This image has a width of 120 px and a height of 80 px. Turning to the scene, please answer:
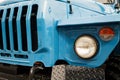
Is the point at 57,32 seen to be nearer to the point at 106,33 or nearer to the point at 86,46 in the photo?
the point at 86,46

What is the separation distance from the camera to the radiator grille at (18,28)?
2752 mm

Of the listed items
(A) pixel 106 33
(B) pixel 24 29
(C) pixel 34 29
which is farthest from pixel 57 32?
(A) pixel 106 33

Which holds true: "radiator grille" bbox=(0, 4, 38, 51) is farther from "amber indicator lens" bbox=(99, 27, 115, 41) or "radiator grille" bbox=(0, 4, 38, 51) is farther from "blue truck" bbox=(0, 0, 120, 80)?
"amber indicator lens" bbox=(99, 27, 115, 41)

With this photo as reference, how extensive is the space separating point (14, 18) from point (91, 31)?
0.94 metres

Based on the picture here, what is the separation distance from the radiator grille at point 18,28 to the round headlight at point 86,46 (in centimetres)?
50

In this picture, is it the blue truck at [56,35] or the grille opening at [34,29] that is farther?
the grille opening at [34,29]

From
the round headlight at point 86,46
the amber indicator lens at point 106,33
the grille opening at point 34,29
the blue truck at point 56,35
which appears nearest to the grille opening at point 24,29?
the blue truck at point 56,35

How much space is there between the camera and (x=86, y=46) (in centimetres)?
237

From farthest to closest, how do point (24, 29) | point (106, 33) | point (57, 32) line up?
point (24, 29), point (57, 32), point (106, 33)

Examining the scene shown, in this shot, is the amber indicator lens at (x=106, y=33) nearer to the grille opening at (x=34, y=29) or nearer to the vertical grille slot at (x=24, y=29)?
the grille opening at (x=34, y=29)

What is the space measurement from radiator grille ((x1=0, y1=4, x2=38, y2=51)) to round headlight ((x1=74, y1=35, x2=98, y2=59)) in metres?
0.50

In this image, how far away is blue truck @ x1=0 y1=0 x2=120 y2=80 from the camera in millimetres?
2336

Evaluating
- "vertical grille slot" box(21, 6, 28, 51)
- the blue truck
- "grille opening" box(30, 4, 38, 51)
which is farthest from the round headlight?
"vertical grille slot" box(21, 6, 28, 51)

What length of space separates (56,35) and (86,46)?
382mm
